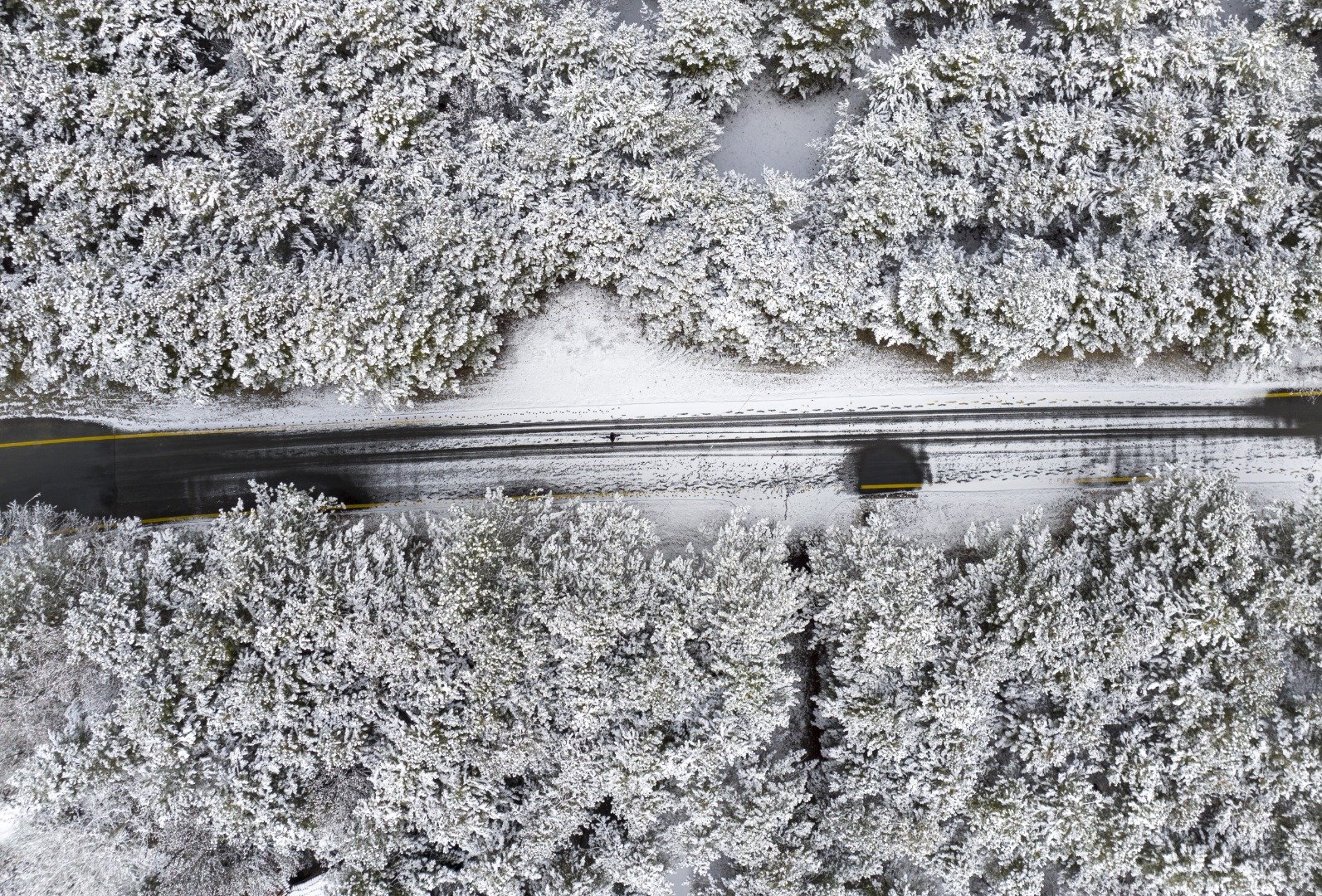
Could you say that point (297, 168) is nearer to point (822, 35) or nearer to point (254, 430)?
point (254, 430)

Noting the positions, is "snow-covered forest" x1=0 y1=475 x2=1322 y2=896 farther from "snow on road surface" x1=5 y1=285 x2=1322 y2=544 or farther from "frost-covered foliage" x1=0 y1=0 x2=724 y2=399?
"frost-covered foliage" x1=0 y1=0 x2=724 y2=399

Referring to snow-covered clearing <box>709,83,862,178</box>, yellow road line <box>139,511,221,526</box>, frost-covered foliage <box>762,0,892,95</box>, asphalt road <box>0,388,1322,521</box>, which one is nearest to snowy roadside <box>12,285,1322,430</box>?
asphalt road <box>0,388,1322,521</box>

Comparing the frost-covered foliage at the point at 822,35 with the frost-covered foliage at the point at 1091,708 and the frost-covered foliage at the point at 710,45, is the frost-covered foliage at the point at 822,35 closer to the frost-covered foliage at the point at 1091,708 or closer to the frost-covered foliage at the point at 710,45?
the frost-covered foliage at the point at 710,45

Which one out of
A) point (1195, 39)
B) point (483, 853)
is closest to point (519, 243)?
point (483, 853)

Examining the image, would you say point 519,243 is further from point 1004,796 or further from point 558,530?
point 1004,796

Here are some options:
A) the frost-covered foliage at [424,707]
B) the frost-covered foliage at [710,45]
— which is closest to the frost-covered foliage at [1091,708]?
the frost-covered foliage at [424,707]

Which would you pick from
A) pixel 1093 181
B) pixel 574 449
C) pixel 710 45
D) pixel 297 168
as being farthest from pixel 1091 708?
pixel 297 168
